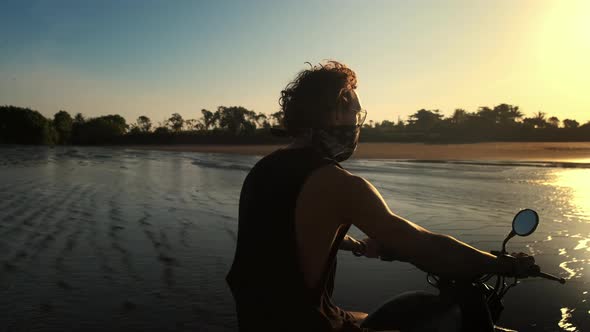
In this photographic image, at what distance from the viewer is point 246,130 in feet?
336

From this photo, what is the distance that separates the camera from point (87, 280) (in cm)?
465

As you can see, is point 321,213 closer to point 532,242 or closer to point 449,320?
point 449,320

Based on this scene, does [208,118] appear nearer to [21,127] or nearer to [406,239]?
[21,127]

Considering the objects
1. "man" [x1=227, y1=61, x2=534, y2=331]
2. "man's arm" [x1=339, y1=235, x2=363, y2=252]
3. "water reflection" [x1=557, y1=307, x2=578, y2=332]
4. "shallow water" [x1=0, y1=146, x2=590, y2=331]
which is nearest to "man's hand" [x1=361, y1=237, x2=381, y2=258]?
"man's arm" [x1=339, y1=235, x2=363, y2=252]

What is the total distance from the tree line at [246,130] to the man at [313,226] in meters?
49.7

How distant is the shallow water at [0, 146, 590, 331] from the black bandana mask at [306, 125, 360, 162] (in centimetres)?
214

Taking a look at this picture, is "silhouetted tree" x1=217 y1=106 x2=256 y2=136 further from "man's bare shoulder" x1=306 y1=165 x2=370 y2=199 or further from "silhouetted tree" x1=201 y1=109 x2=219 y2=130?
"man's bare shoulder" x1=306 y1=165 x2=370 y2=199

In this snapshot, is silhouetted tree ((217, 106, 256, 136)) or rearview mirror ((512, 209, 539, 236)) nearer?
rearview mirror ((512, 209, 539, 236))

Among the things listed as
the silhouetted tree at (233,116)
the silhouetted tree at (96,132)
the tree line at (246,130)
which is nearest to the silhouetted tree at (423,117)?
the tree line at (246,130)

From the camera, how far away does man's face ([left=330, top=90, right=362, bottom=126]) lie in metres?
2.03

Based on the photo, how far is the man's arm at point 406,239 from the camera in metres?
1.76

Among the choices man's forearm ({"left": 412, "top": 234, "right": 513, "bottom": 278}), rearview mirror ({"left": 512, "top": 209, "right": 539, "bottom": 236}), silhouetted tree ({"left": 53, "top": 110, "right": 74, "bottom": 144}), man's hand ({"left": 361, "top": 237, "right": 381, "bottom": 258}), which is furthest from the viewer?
silhouetted tree ({"left": 53, "top": 110, "right": 74, "bottom": 144})

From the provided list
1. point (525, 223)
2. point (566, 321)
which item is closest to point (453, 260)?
point (525, 223)

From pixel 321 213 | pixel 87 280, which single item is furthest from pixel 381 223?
pixel 87 280
